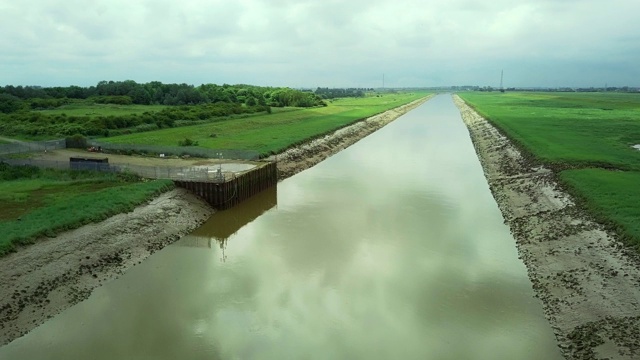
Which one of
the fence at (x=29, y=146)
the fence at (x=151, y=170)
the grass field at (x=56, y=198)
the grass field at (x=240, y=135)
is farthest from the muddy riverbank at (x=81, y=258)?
the fence at (x=29, y=146)

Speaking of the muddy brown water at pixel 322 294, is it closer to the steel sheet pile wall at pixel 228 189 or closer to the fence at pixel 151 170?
the steel sheet pile wall at pixel 228 189

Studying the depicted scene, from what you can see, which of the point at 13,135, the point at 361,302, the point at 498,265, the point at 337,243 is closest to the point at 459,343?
the point at 361,302

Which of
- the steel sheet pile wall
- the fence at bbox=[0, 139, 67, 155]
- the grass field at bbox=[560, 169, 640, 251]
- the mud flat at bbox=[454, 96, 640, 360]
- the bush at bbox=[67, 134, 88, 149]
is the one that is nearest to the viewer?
the mud flat at bbox=[454, 96, 640, 360]

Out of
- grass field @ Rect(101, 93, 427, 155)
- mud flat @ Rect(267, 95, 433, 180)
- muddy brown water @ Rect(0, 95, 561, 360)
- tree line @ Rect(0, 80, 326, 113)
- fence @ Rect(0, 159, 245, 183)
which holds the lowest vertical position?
muddy brown water @ Rect(0, 95, 561, 360)

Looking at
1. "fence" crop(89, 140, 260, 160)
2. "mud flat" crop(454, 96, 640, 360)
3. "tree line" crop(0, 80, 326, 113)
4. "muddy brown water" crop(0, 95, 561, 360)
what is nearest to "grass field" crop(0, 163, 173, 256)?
"muddy brown water" crop(0, 95, 561, 360)

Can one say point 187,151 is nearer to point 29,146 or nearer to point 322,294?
point 29,146

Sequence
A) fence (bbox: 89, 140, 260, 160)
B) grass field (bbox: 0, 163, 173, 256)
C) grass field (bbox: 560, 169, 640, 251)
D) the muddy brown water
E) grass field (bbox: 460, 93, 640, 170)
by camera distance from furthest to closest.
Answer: fence (bbox: 89, 140, 260, 160) < grass field (bbox: 460, 93, 640, 170) < grass field (bbox: 560, 169, 640, 251) < grass field (bbox: 0, 163, 173, 256) < the muddy brown water

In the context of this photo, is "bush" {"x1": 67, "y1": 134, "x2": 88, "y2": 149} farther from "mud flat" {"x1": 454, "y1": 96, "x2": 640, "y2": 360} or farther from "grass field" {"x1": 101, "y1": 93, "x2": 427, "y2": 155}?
"mud flat" {"x1": 454, "y1": 96, "x2": 640, "y2": 360}

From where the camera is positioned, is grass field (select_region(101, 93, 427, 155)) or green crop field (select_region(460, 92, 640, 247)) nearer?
green crop field (select_region(460, 92, 640, 247))
